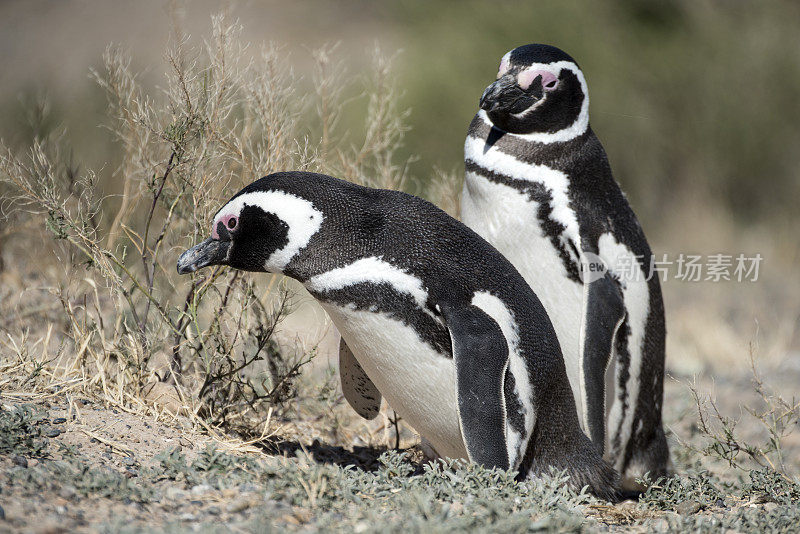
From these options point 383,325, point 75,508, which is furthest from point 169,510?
point 383,325

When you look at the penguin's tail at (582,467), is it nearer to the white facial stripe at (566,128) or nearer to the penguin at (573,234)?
the penguin at (573,234)

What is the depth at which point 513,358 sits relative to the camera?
2684 mm

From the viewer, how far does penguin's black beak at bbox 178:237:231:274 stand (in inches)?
105

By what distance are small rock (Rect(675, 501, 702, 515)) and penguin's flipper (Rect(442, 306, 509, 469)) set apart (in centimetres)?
71

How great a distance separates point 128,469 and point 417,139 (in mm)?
10193

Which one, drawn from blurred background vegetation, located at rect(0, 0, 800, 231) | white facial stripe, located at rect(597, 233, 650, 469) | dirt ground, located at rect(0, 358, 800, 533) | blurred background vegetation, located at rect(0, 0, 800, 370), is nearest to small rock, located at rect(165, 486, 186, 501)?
dirt ground, located at rect(0, 358, 800, 533)

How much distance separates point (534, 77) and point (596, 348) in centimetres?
110

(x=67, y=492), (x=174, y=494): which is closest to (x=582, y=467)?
(x=174, y=494)

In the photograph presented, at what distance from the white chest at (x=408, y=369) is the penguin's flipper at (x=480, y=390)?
11 centimetres

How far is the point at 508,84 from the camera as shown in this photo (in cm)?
336

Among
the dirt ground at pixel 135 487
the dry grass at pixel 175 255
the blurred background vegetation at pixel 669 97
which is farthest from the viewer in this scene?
the blurred background vegetation at pixel 669 97

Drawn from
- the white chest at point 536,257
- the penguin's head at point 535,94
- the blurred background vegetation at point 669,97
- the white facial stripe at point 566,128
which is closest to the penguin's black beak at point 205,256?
the white chest at point 536,257

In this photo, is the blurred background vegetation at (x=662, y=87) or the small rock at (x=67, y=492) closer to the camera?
the small rock at (x=67, y=492)

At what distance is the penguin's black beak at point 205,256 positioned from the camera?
266cm
